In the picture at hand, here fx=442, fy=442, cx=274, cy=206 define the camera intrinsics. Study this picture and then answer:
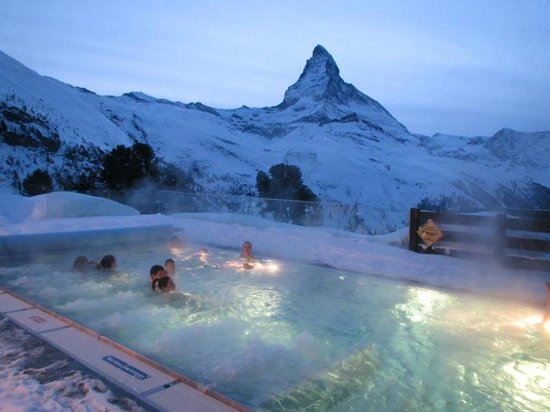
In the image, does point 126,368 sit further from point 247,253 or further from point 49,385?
point 247,253

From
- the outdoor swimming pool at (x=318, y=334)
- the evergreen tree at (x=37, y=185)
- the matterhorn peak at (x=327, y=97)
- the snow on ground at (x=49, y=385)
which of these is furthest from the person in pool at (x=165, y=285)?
the matterhorn peak at (x=327, y=97)

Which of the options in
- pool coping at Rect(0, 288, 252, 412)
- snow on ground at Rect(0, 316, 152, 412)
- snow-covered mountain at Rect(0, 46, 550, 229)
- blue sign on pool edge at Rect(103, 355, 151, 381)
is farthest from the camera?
snow-covered mountain at Rect(0, 46, 550, 229)

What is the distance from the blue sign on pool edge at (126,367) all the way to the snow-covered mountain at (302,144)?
944 cm

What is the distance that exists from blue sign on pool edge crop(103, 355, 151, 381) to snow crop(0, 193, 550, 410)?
281mm

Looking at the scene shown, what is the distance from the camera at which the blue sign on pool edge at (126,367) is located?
10.9 ft

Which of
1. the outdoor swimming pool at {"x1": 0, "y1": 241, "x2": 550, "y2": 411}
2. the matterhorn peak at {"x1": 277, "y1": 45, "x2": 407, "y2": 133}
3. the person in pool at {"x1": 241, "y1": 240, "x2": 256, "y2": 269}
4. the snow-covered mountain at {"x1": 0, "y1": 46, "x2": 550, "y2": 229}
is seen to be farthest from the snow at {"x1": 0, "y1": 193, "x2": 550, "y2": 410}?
the matterhorn peak at {"x1": 277, "y1": 45, "x2": 407, "y2": 133}

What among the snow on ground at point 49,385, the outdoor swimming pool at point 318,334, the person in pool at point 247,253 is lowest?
the outdoor swimming pool at point 318,334

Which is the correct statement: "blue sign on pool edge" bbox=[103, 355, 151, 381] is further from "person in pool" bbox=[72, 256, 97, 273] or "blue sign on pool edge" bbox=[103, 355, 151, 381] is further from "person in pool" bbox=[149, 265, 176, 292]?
"person in pool" bbox=[72, 256, 97, 273]

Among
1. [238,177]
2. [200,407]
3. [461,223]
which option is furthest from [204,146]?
[200,407]

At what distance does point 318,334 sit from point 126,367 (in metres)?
2.73

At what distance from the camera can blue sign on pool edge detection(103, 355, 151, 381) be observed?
10.9 feet

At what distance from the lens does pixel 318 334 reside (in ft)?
18.2

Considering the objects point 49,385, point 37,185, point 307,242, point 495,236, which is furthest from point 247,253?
point 37,185

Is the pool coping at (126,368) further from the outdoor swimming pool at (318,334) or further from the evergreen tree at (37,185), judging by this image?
the evergreen tree at (37,185)
